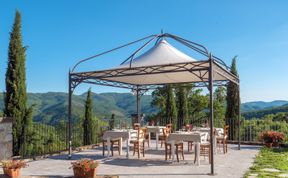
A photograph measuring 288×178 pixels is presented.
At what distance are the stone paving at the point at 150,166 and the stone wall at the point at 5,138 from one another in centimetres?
77

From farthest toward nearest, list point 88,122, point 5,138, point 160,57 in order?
point 88,122 → point 160,57 → point 5,138

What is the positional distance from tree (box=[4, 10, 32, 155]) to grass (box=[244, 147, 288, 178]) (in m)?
7.46

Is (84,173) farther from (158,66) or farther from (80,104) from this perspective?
(80,104)

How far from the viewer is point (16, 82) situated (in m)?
11.1

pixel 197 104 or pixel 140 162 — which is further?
pixel 197 104

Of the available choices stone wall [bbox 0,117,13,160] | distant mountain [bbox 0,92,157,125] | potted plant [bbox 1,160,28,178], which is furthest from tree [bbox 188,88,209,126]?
distant mountain [bbox 0,92,157,125]

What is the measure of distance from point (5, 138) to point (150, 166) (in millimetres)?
3846

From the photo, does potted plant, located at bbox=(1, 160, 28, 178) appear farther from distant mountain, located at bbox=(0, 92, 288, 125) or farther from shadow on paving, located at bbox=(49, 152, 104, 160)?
distant mountain, located at bbox=(0, 92, 288, 125)

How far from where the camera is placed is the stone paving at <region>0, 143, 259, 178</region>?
672 centimetres

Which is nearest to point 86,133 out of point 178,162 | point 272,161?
point 178,162

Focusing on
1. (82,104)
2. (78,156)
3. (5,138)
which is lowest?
(78,156)

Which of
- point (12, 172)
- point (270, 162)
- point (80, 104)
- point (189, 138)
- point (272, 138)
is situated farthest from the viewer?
point (80, 104)

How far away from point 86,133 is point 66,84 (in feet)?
19.5

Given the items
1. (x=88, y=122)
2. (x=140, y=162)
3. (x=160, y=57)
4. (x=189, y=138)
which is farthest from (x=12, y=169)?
(x=88, y=122)
